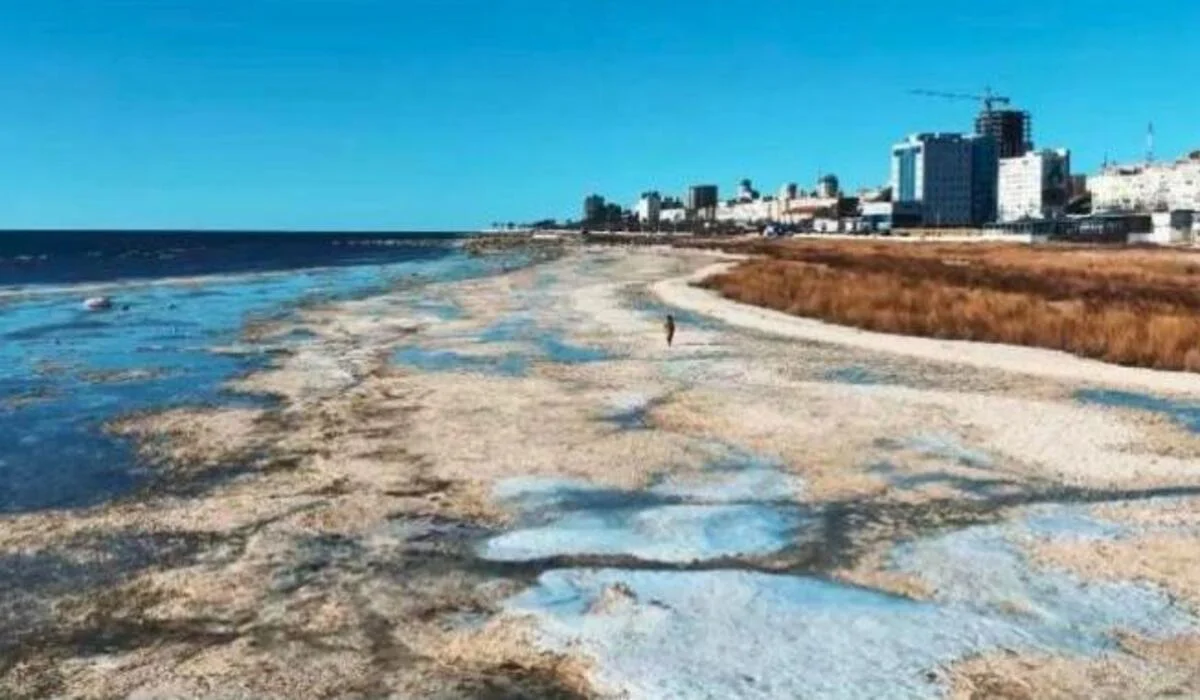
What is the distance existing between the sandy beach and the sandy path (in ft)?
1.86

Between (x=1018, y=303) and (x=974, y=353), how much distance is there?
29.5ft

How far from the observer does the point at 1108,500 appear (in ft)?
40.0

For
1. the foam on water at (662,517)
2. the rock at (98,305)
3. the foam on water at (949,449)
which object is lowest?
the rock at (98,305)

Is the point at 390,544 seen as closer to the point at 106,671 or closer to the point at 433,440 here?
the point at 106,671

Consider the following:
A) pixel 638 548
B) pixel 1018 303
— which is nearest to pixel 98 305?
pixel 1018 303

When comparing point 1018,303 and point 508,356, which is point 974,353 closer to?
point 1018,303

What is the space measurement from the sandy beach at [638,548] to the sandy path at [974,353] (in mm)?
568

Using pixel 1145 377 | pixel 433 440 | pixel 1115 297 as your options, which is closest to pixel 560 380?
pixel 433 440

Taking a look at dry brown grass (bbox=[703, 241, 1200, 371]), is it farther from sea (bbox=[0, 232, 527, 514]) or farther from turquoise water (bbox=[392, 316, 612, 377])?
sea (bbox=[0, 232, 527, 514])

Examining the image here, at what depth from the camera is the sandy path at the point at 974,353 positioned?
21047mm

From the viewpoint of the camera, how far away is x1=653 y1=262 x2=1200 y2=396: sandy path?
21047 millimetres

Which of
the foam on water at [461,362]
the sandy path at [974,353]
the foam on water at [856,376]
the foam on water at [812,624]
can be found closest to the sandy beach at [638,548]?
the foam on water at [812,624]

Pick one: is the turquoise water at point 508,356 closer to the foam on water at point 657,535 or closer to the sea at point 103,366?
the sea at point 103,366

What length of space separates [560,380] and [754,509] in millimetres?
10050
